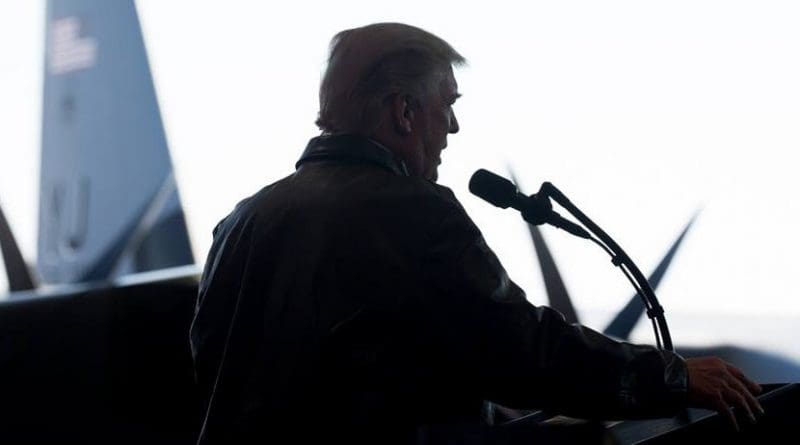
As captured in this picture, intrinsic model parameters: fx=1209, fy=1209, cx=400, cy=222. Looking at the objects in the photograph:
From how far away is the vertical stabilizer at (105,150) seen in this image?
9.75 ft

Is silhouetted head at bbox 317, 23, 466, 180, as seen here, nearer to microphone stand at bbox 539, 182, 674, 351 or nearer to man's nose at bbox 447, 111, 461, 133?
man's nose at bbox 447, 111, 461, 133

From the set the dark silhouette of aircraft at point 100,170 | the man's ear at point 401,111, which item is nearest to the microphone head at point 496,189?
the man's ear at point 401,111

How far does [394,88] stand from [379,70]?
0.09ft

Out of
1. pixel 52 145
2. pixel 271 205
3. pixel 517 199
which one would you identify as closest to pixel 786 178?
pixel 517 199

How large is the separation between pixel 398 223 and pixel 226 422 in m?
0.29

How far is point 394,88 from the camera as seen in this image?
4.49 feet

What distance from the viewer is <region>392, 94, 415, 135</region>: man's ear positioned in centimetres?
137

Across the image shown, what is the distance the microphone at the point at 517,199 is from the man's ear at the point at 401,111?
0.11 m

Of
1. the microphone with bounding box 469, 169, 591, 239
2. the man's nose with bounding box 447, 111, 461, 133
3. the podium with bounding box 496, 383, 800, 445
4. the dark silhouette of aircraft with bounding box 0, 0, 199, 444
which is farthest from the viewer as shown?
the dark silhouette of aircraft with bounding box 0, 0, 199, 444

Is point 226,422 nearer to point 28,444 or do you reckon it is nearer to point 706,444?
point 706,444

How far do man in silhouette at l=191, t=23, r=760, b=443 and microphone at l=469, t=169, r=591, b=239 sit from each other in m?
0.06

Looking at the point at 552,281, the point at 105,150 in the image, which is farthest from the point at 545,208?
the point at 105,150

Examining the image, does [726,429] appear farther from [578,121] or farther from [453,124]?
[578,121]

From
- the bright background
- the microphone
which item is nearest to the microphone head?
the microphone
